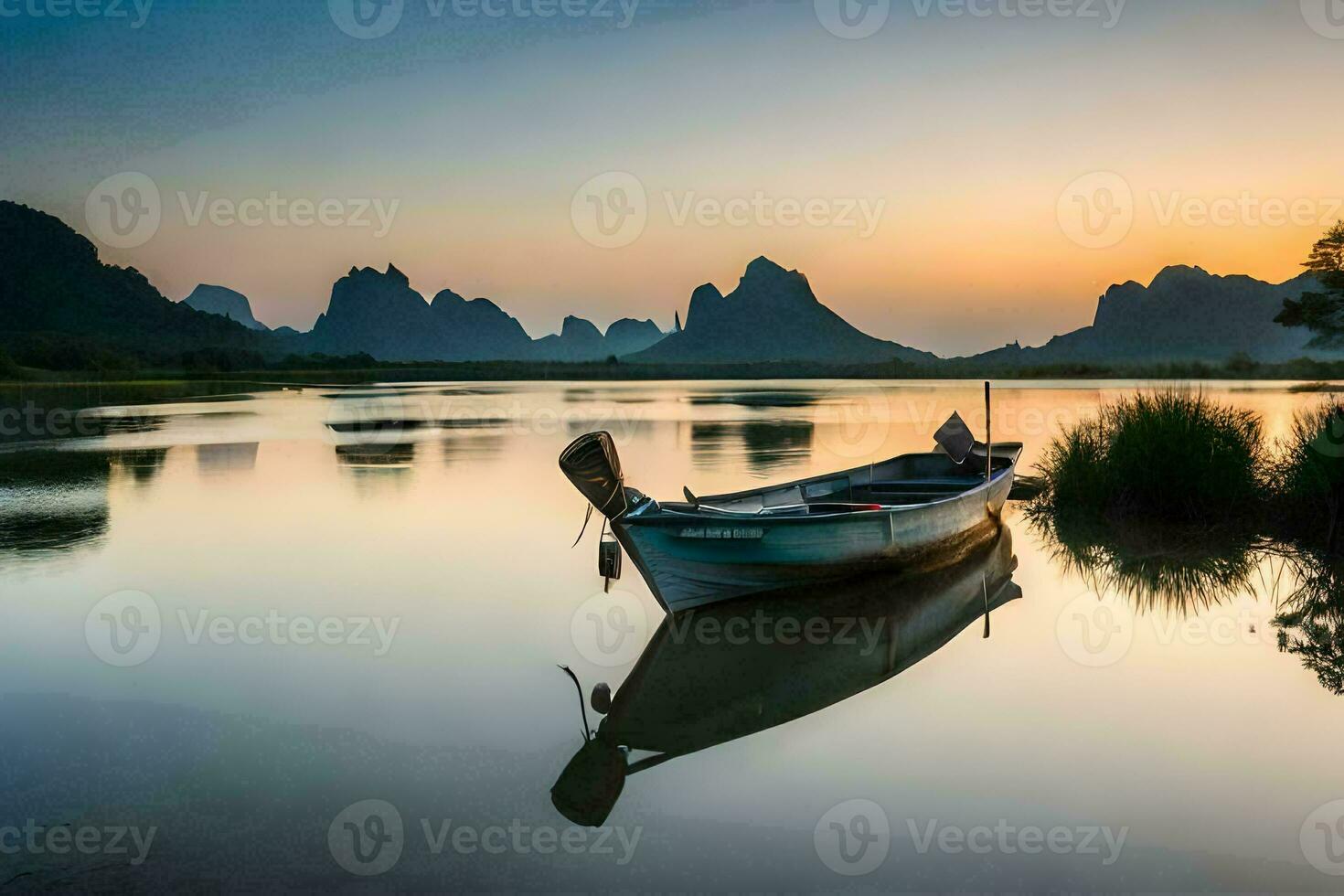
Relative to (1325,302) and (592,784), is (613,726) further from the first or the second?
(1325,302)

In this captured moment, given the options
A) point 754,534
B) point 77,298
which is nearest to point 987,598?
point 754,534

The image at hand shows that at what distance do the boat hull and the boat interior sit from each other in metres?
0.26

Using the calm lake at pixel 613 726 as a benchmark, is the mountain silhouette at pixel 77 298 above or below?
above

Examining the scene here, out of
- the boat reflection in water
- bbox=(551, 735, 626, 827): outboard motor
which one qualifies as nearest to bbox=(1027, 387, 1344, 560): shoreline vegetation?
the boat reflection in water

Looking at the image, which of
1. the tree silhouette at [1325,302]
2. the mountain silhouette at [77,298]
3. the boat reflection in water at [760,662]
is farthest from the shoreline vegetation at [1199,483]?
the mountain silhouette at [77,298]

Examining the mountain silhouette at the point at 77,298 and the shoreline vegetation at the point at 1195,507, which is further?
the mountain silhouette at the point at 77,298

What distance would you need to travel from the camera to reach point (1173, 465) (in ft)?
49.3

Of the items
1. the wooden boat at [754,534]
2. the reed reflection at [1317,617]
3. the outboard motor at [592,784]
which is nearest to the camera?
the outboard motor at [592,784]

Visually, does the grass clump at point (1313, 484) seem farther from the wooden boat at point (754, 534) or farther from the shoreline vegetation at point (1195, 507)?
the wooden boat at point (754, 534)

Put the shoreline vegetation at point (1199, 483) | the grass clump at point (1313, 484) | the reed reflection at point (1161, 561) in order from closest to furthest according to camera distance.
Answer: the reed reflection at point (1161, 561), the grass clump at point (1313, 484), the shoreline vegetation at point (1199, 483)

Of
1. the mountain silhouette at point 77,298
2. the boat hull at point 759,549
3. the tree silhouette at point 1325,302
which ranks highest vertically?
the mountain silhouette at point 77,298

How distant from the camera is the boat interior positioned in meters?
11.8

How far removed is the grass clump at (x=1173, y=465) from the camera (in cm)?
1480

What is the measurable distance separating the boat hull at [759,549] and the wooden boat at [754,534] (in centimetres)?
1
